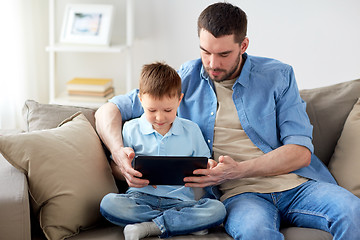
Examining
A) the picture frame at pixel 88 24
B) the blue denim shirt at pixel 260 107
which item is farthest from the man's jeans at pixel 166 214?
the picture frame at pixel 88 24

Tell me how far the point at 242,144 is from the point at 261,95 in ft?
0.70

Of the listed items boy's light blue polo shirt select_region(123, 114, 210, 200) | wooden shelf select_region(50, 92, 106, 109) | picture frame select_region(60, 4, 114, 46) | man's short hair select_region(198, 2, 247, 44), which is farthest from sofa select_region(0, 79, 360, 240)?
picture frame select_region(60, 4, 114, 46)

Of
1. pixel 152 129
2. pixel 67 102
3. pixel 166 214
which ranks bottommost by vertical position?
pixel 67 102

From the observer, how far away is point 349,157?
212cm

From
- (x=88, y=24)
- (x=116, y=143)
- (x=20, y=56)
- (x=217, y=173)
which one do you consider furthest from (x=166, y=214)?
(x=20, y=56)

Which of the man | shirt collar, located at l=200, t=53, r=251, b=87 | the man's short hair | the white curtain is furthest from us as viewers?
the white curtain

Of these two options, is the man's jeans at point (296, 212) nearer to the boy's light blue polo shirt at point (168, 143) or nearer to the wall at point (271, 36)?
the boy's light blue polo shirt at point (168, 143)

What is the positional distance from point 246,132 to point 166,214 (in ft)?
1.68

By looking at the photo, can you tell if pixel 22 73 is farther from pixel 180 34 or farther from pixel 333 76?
pixel 333 76

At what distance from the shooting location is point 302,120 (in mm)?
2059

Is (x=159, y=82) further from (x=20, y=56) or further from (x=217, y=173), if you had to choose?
(x=20, y=56)

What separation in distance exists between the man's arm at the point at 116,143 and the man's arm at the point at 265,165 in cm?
23

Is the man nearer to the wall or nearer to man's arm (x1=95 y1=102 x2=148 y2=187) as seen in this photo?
man's arm (x1=95 y1=102 x2=148 y2=187)

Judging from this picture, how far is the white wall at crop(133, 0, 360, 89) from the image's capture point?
3.36 meters
